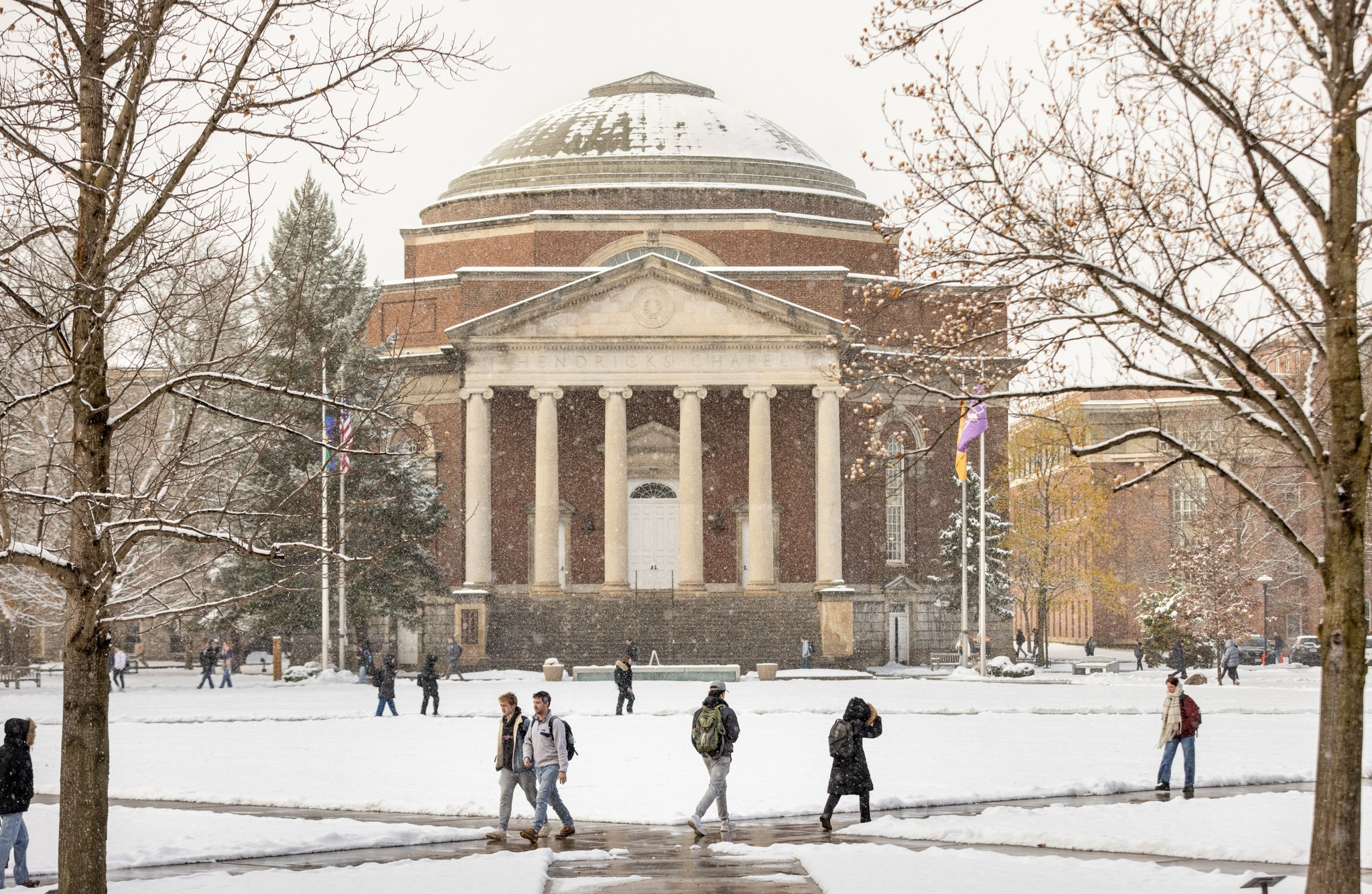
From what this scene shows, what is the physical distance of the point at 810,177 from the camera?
6406 centimetres

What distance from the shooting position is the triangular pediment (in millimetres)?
52969

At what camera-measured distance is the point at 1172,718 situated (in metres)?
21.7

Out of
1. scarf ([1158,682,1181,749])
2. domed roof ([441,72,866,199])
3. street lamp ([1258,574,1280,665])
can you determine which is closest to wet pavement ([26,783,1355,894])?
scarf ([1158,682,1181,749])

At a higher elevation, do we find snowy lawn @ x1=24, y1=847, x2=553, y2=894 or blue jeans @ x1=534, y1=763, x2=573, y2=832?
blue jeans @ x1=534, y1=763, x2=573, y2=832

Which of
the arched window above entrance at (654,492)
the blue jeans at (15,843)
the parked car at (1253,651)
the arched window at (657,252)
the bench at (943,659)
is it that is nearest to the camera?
the blue jeans at (15,843)

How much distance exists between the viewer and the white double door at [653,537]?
2222 inches

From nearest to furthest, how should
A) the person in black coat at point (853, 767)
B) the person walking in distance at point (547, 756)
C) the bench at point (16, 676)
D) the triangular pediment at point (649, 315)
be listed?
1. the person walking in distance at point (547, 756)
2. the person in black coat at point (853, 767)
3. the bench at point (16, 676)
4. the triangular pediment at point (649, 315)

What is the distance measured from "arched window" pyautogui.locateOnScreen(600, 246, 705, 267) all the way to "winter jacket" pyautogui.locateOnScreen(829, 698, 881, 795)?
4236cm

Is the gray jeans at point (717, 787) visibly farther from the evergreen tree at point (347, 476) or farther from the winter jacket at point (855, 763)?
the evergreen tree at point (347, 476)

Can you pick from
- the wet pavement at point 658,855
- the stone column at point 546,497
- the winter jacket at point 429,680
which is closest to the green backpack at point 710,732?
the wet pavement at point 658,855

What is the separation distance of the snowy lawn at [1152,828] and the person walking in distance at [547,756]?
3.11 m

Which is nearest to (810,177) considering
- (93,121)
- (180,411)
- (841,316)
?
(841,316)

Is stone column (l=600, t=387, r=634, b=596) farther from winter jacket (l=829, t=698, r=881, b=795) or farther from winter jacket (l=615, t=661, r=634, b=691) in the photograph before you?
winter jacket (l=829, t=698, r=881, b=795)

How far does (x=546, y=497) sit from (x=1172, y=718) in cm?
3286
